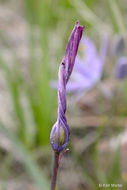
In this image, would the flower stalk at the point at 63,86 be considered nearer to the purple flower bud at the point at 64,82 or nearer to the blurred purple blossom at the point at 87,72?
the purple flower bud at the point at 64,82

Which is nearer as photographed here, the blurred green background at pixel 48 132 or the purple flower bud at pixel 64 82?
the purple flower bud at pixel 64 82

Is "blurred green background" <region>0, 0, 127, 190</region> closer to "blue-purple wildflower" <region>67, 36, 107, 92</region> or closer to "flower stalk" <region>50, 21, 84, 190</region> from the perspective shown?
"blue-purple wildflower" <region>67, 36, 107, 92</region>

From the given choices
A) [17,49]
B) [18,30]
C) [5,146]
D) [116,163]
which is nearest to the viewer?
[116,163]

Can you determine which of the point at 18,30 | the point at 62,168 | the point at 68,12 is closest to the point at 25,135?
the point at 62,168

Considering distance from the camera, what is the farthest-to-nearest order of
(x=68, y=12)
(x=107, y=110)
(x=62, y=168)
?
(x=68, y=12), (x=107, y=110), (x=62, y=168)

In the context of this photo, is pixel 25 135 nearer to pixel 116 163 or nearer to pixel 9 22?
pixel 116 163

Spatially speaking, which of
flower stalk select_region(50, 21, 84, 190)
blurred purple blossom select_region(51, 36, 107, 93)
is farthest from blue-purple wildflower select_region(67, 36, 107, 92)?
flower stalk select_region(50, 21, 84, 190)

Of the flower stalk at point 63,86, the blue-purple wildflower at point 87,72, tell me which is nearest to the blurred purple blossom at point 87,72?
the blue-purple wildflower at point 87,72
